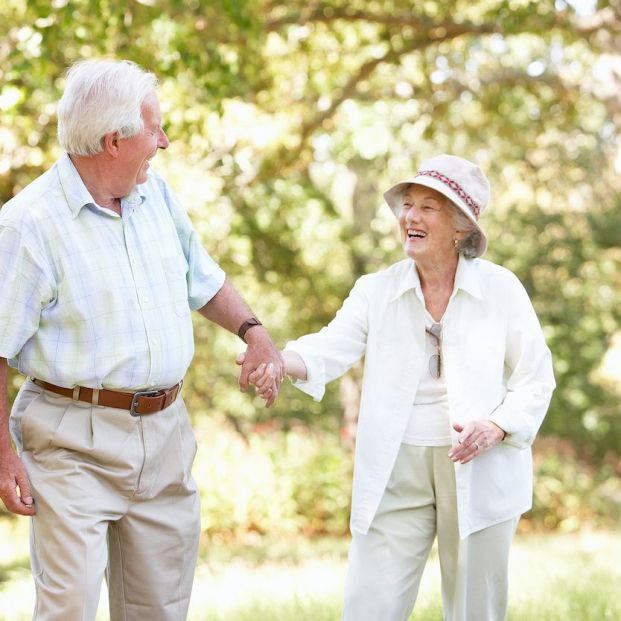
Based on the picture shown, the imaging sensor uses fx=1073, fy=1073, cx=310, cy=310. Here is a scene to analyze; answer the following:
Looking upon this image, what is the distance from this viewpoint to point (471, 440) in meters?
3.35

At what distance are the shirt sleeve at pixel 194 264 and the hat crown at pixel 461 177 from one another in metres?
0.74

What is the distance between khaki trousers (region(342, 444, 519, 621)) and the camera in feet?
11.5

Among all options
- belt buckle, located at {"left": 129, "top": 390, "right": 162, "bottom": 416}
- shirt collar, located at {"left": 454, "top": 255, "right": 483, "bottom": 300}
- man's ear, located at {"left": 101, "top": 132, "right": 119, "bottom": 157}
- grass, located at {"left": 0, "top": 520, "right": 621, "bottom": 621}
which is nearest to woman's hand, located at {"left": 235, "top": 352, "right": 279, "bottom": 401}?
belt buckle, located at {"left": 129, "top": 390, "right": 162, "bottom": 416}

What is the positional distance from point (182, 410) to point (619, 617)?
248cm

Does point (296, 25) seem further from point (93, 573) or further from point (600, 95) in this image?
point (93, 573)

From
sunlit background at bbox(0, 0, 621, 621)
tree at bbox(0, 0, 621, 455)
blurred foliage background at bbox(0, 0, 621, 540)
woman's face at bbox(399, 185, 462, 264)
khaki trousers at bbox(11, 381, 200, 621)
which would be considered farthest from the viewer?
blurred foliage background at bbox(0, 0, 621, 540)

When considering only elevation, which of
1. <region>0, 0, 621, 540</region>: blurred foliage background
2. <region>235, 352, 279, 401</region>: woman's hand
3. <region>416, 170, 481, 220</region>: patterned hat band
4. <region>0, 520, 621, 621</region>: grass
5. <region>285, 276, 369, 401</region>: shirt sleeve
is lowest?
<region>0, 520, 621, 621</region>: grass

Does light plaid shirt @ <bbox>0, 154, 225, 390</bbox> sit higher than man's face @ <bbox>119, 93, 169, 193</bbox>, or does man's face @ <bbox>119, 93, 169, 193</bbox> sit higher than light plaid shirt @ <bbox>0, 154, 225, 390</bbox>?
man's face @ <bbox>119, 93, 169, 193</bbox>

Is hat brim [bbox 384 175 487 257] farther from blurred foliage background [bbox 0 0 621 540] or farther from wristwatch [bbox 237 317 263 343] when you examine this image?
blurred foliage background [bbox 0 0 621 540]

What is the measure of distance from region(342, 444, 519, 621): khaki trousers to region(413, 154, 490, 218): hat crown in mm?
832

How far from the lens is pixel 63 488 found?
3.01 m

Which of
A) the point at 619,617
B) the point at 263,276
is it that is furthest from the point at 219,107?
the point at 263,276

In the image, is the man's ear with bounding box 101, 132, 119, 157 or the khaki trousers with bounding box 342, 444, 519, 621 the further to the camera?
the khaki trousers with bounding box 342, 444, 519, 621

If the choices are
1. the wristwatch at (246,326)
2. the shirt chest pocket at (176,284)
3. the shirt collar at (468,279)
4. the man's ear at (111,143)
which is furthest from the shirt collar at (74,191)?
the shirt collar at (468,279)
